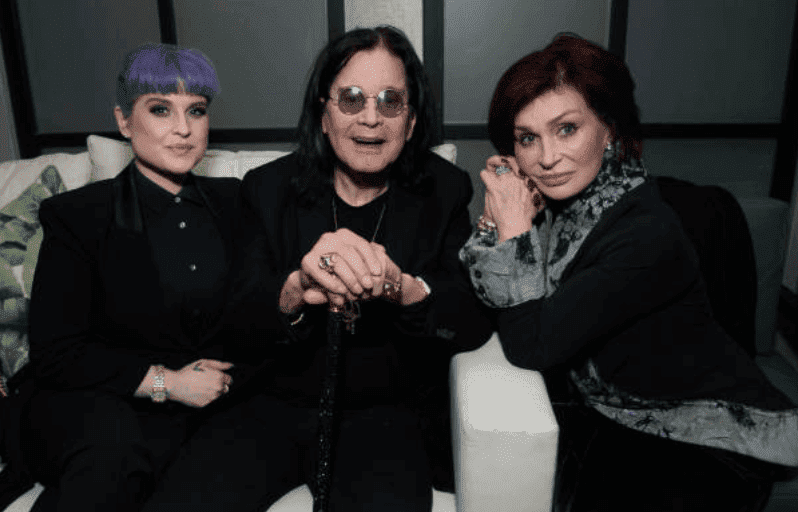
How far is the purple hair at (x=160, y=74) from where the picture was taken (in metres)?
1.36

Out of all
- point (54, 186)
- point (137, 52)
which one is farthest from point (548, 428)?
point (54, 186)

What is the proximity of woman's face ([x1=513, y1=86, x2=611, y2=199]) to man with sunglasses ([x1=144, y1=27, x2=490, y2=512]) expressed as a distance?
0.87 feet

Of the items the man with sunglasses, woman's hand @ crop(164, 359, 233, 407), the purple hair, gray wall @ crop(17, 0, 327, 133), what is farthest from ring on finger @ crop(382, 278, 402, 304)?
gray wall @ crop(17, 0, 327, 133)

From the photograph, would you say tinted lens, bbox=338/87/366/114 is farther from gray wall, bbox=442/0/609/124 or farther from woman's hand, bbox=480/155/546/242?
gray wall, bbox=442/0/609/124

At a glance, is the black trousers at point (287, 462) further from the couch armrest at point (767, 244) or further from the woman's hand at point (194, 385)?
the couch armrest at point (767, 244)

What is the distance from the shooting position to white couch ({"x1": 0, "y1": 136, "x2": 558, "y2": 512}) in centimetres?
108

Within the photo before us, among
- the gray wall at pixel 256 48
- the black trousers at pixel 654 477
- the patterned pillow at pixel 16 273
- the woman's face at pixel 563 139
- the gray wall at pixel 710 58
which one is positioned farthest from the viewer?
the gray wall at pixel 256 48

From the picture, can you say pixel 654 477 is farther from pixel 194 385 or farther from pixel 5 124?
pixel 5 124

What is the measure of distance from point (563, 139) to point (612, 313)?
1.37 ft

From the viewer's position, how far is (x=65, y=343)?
1.33 metres

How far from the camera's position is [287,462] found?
4.29 ft

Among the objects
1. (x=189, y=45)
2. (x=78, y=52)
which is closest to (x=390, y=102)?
(x=189, y=45)

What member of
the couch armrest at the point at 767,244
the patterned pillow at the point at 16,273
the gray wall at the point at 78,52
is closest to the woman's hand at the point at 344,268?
the patterned pillow at the point at 16,273

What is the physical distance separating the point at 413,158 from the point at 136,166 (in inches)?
28.8
